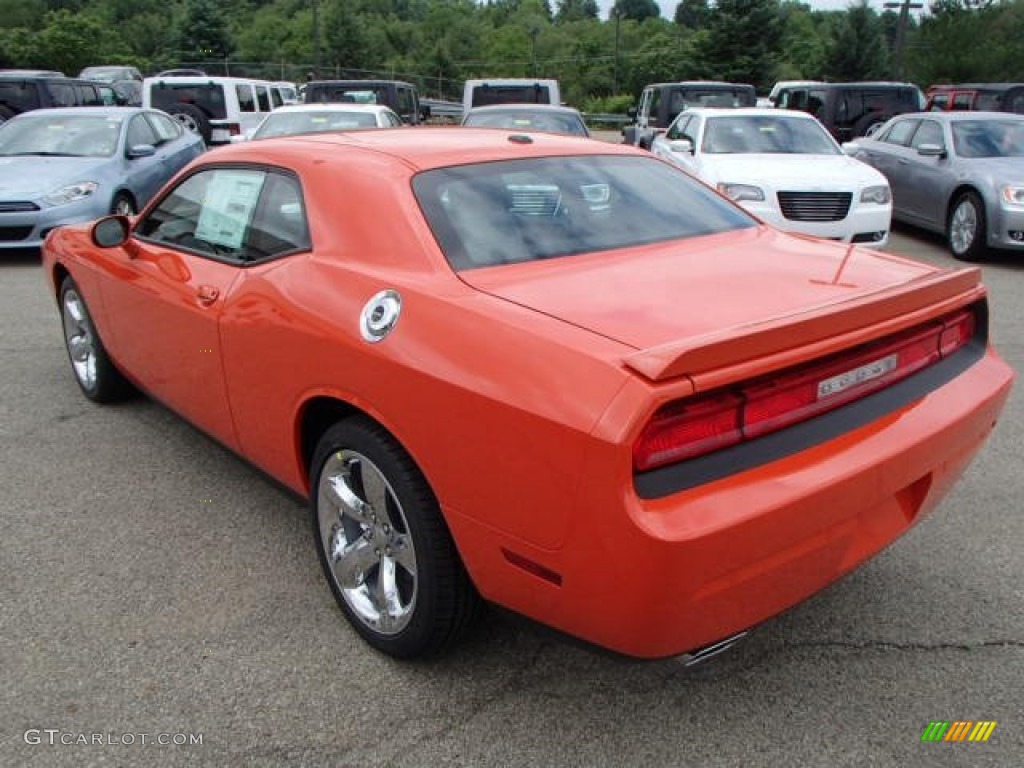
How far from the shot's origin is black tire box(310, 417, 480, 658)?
2439mm

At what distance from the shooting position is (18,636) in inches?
112

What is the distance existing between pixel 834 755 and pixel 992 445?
2.67 meters

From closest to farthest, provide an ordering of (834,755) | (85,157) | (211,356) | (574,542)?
1. (574,542)
2. (834,755)
3. (211,356)
4. (85,157)

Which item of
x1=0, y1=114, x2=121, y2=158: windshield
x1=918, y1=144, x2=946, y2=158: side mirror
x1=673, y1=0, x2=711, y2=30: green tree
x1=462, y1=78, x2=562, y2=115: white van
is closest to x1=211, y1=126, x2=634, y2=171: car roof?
x1=0, y1=114, x2=121, y2=158: windshield

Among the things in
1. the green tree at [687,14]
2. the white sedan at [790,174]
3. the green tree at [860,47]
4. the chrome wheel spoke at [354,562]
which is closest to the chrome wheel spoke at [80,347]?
the chrome wheel spoke at [354,562]

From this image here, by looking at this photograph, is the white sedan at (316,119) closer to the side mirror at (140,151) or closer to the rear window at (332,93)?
the side mirror at (140,151)

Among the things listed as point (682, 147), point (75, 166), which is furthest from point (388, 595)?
point (75, 166)

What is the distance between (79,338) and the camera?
197 inches

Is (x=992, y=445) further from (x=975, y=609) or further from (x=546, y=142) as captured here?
(x=546, y=142)

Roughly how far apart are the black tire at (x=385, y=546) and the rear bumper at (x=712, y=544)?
17cm

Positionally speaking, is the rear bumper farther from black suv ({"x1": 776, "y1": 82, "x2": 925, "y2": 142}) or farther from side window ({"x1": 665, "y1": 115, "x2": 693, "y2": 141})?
black suv ({"x1": 776, "y1": 82, "x2": 925, "y2": 142})

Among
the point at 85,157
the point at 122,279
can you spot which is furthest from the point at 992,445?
the point at 85,157

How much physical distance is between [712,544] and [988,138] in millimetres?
10097

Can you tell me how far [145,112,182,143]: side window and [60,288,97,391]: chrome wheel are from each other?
6743 mm
